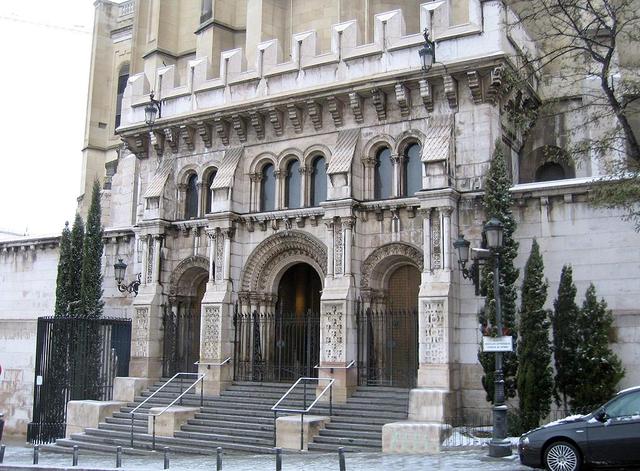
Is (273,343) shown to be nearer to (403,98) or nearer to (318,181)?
(318,181)

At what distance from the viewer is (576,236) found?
19922 mm

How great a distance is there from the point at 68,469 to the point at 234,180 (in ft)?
34.0

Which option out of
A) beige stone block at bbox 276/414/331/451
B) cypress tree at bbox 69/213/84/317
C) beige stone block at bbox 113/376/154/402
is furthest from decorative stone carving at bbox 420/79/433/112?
cypress tree at bbox 69/213/84/317

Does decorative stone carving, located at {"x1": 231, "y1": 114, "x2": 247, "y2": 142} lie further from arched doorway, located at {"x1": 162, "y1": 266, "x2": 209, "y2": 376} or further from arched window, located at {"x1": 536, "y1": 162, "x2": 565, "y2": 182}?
arched window, located at {"x1": 536, "y1": 162, "x2": 565, "y2": 182}

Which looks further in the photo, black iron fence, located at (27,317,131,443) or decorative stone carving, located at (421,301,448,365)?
black iron fence, located at (27,317,131,443)

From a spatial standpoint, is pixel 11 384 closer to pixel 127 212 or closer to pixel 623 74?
pixel 127 212

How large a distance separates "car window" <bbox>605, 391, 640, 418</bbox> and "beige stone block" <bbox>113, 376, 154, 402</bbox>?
51.0ft

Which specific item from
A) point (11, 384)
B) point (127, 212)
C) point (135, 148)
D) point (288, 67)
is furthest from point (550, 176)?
point (11, 384)

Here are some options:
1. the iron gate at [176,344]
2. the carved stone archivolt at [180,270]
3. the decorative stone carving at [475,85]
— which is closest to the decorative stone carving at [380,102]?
the decorative stone carving at [475,85]

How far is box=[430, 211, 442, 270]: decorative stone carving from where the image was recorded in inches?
814

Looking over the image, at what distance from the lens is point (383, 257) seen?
73.4 feet

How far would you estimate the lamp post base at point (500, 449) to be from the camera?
1570cm

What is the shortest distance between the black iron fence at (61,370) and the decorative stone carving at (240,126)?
7.19 metres

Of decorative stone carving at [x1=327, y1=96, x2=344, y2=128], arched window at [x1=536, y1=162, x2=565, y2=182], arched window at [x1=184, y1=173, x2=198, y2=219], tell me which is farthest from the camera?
arched window at [x1=184, y1=173, x2=198, y2=219]
